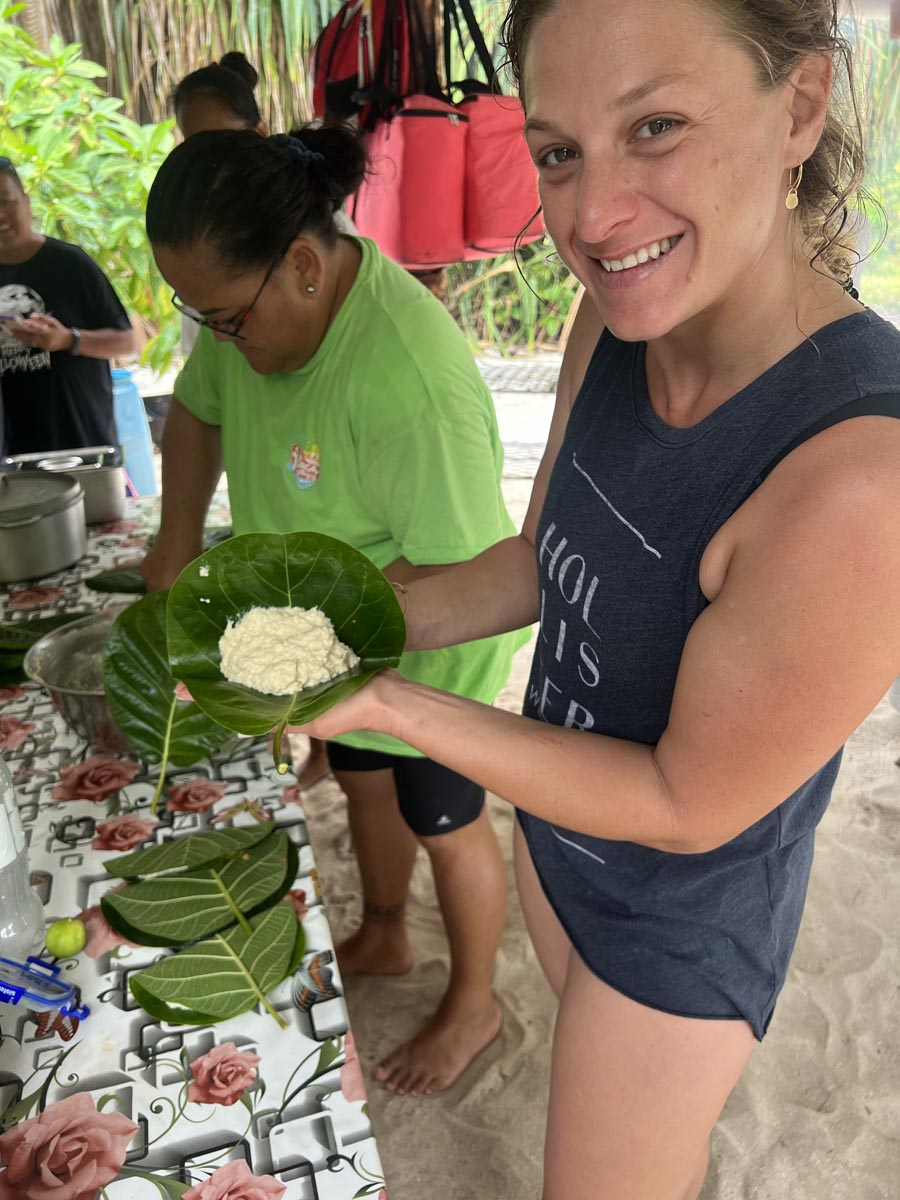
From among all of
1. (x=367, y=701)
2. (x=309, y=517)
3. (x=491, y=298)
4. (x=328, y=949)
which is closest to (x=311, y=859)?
(x=328, y=949)

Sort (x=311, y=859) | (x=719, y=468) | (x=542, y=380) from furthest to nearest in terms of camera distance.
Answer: (x=542, y=380) → (x=311, y=859) → (x=719, y=468)

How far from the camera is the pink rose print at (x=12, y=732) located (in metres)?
1.30

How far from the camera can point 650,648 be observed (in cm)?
82

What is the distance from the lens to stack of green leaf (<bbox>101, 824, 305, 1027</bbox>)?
2.80 feet

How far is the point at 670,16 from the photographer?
2.08 ft

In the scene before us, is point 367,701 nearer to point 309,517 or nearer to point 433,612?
point 433,612

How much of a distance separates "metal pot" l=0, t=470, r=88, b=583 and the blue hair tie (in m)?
0.82

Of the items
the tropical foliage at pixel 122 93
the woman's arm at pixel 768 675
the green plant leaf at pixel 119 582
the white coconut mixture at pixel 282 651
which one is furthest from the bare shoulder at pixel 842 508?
the tropical foliage at pixel 122 93

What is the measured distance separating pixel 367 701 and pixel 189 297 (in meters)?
0.74

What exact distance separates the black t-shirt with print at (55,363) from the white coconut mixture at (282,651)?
222 centimetres

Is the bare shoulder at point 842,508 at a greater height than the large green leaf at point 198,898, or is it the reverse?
the bare shoulder at point 842,508

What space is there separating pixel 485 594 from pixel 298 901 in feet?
1.35

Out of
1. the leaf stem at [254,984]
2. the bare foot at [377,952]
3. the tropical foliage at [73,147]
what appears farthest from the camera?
the tropical foliage at [73,147]

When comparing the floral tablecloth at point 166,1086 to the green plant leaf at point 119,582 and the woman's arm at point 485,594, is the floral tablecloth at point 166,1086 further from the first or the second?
the green plant leaf at point 119,582
